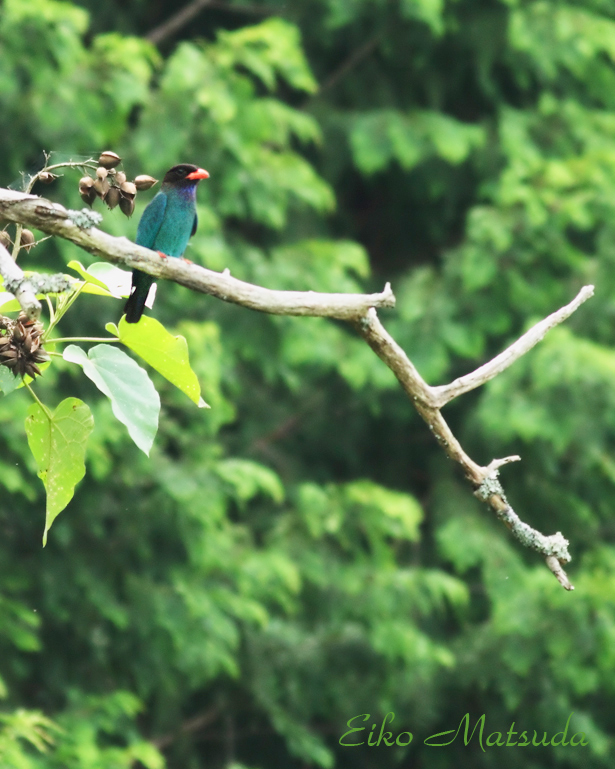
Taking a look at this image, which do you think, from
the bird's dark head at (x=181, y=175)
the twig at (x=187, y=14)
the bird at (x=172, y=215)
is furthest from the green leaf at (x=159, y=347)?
the twig at (x=187, y=14)

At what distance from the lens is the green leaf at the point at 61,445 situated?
1.35m

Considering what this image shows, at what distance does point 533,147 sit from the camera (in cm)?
606

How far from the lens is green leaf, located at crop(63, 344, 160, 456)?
4.37ft

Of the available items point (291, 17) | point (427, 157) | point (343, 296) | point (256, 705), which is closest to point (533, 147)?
point (427, 157)

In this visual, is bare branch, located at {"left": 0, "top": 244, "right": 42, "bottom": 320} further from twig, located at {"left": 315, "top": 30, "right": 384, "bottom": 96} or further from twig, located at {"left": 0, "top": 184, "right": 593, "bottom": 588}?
twig, located at {"left": 315, "top": 30, "right": 384, "bottom": 96}

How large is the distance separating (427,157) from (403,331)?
1282 mm

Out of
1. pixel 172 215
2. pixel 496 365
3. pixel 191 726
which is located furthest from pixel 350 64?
pixel 496 365

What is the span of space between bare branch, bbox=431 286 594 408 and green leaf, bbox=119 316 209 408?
1.47ft

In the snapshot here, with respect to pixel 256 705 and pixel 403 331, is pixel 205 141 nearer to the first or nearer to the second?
pixel 403 331

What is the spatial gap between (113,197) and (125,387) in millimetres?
326

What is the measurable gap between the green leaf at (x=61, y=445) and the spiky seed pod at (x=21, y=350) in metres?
0.07

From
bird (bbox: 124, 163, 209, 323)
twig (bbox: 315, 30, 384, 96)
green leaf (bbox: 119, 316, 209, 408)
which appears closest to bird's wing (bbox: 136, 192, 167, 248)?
bird (bbox: 124, 163, 209, 323)

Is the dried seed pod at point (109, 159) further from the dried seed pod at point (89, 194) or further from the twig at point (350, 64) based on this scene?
the twig at point (350, 64)

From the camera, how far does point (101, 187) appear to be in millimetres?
1500
